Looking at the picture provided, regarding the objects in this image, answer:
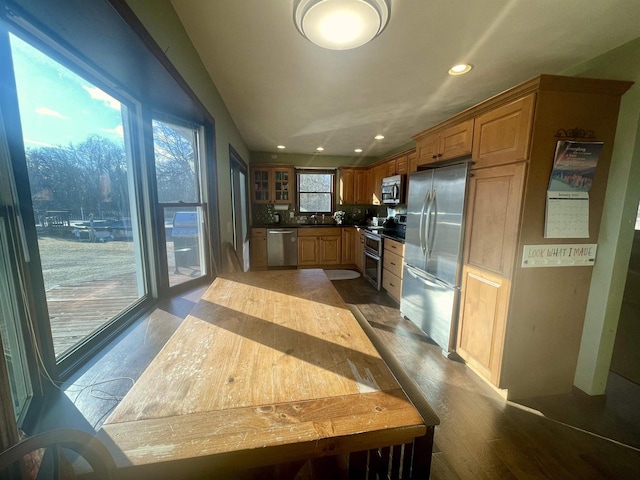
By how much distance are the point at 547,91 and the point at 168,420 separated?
2434mm

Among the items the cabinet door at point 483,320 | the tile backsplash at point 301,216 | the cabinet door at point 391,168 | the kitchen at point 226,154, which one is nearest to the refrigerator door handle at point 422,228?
the cabinet door at point 483,320

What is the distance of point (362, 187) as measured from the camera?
212 inches

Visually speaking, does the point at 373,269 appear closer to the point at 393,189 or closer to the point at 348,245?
the point at 348,245

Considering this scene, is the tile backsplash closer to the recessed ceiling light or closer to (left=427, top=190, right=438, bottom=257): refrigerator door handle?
(left=427, top=190, right=438, bottom=257): refrigerator door handle

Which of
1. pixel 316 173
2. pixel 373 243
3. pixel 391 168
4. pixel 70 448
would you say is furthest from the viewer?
pixel 316 173

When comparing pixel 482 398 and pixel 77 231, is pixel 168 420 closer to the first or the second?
pixel 77 231

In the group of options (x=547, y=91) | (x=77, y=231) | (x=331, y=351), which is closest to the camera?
(x=331, y=351)

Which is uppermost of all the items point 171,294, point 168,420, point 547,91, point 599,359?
point 547,91

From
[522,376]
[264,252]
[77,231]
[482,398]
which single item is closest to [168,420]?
[77,231]

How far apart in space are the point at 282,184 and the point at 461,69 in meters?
3.83

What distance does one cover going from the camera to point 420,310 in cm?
266

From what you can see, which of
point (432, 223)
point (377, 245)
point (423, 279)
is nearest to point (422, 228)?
point (432, 223)

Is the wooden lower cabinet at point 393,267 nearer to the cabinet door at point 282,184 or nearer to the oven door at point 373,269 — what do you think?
the oven door at point 373,269

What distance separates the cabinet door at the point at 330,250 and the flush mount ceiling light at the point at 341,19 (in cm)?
398
